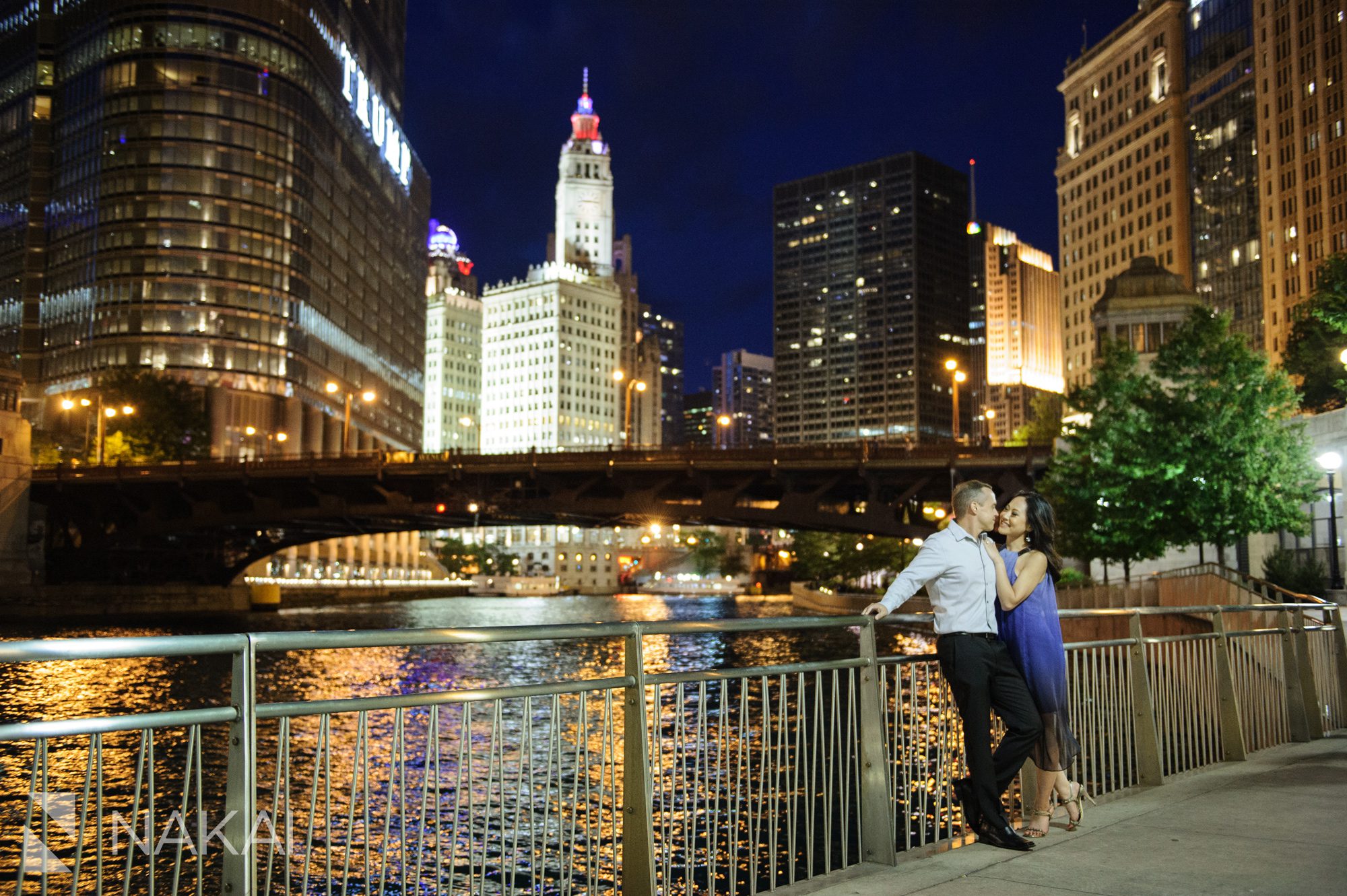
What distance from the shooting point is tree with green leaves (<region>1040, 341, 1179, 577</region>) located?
45906 millimetres

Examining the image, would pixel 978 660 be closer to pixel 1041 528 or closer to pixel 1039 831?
pixel 1041 528

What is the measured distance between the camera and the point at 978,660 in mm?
8414

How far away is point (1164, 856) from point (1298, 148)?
462 feet

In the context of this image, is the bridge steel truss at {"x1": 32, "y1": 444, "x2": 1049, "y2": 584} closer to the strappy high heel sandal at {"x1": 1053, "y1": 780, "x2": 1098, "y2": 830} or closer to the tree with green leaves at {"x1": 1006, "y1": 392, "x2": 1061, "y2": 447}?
the tree with green leaves at {"x1": 1006, "y1": 392, "x2": 1061, "y2": 447}

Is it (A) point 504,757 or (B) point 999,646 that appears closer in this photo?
(B) point 999,646

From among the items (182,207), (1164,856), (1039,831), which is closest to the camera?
(1164,856)

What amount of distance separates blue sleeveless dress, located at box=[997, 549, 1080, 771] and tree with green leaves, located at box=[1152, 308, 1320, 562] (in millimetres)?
36486

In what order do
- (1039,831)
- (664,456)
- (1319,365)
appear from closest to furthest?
(1039,831) → (1319,365) → (664,456)

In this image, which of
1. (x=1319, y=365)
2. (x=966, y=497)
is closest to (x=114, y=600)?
(x=1319, y=365)

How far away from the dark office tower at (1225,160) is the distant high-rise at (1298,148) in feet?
15.4

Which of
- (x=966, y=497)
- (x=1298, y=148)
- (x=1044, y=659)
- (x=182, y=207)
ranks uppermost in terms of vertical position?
(x=1298, y=148)

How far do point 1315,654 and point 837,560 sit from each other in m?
93.9

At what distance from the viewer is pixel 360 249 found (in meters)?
153

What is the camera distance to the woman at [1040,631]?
8.77m
